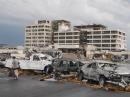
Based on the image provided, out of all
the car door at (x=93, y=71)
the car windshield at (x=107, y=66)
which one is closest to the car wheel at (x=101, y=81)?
the car door at (x=93, y=71)

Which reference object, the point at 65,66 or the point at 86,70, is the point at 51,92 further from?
the point at 65,66

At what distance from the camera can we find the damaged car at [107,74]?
21.8 m

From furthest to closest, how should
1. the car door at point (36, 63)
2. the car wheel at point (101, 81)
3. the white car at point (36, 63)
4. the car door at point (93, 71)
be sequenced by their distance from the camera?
the car door at point (36, 63) → the white car at point (36, 63) → the car door at point (93, 71) → the car wheel at point (101, 81)

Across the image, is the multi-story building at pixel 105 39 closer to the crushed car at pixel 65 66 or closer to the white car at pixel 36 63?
the white car at pixel 36 63

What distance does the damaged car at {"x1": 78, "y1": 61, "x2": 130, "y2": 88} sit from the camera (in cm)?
2178

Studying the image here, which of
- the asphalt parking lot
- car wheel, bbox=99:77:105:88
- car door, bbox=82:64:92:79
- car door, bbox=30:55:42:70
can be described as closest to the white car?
car door, bbox=30:55:42:70

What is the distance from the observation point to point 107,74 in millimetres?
22312

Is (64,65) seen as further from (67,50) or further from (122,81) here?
(67,50)

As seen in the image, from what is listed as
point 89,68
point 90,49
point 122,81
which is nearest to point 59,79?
point 89,68

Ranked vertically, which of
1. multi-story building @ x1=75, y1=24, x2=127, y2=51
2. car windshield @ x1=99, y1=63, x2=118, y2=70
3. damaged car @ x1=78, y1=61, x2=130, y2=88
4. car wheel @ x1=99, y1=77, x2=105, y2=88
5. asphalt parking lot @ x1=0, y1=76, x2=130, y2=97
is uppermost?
multi-story building @ x1=75, y1=24, x2=127, y2=51

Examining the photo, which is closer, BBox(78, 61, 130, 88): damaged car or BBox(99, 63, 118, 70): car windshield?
BBox(78, 61, 130, 88): damaged car

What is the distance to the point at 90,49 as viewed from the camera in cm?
17288

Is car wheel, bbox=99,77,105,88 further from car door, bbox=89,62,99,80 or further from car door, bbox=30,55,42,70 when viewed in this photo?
car door, bbox=30,55,42,70

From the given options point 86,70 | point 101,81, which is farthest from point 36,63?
point 101,81
